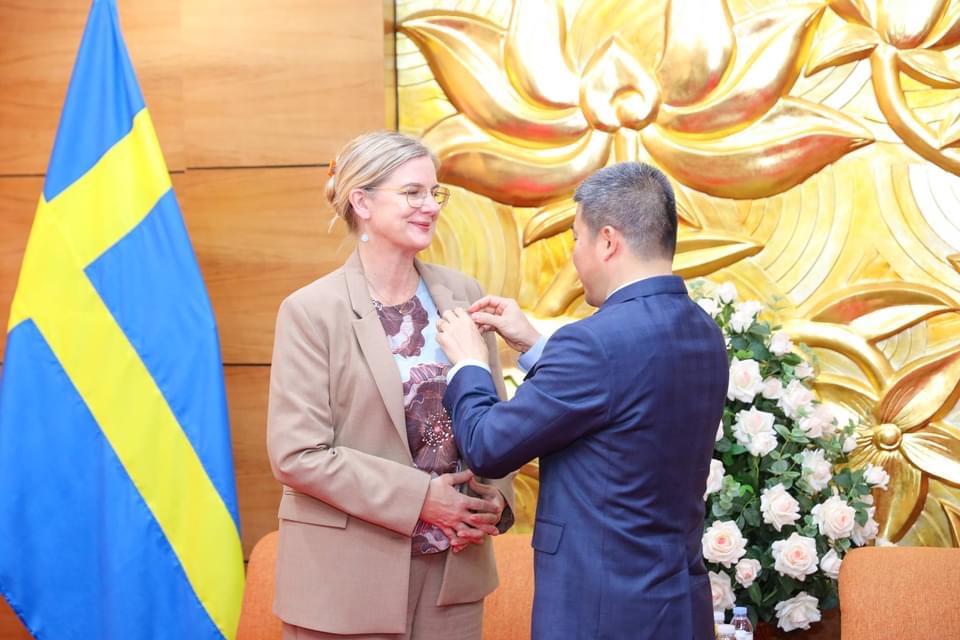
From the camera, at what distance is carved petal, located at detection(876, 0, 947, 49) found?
3.25 meters

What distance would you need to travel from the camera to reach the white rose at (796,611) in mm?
2973

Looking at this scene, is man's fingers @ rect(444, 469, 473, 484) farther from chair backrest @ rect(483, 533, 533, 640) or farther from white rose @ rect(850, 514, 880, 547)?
white rose @ rect(850, 514, 880, 547)

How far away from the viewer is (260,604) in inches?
126

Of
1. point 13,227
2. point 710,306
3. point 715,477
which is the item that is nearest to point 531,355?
point 715,477

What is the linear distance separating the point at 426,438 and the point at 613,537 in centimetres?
55

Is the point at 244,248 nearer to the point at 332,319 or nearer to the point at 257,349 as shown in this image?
the point at 257,349

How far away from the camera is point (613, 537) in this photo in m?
1.84

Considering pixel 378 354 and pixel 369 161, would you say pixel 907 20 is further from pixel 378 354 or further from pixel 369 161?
pixel 378 354

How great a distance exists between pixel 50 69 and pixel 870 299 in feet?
9.78

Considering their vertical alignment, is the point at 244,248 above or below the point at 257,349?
above

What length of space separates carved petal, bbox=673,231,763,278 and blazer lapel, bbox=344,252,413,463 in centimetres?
146

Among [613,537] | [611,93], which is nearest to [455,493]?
[613,537]

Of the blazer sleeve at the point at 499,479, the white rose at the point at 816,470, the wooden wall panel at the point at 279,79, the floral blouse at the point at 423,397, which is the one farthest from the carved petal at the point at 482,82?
the floral blouse at the point at 423,397

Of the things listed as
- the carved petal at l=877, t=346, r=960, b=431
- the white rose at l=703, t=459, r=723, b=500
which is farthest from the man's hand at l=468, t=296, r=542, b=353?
the carved petal at l=877, t=346, r=960, b=431
